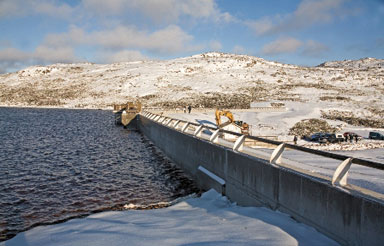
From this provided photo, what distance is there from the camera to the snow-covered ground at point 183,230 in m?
6.17

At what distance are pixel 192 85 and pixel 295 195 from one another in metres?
113

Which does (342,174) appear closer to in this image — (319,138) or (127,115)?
(319,138)

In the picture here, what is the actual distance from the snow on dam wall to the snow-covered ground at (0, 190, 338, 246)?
28 cm

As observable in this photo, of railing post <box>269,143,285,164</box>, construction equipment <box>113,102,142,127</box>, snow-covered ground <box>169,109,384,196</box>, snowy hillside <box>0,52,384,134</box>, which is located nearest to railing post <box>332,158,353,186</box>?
snow-covered ground <box>169,109,384,196</box>

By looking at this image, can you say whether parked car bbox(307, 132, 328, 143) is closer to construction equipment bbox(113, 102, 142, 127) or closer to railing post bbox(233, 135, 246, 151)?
railing post bbox(233, 135, 246, 151)

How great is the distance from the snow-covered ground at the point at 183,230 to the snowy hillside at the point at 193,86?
64849 mm

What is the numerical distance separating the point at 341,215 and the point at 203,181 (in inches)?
322

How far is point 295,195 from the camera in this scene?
7.15 metres

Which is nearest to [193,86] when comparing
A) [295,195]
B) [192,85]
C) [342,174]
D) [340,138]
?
[192,85]

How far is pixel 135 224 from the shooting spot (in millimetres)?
8102

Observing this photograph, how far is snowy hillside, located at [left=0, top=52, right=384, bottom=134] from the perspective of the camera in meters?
92.6

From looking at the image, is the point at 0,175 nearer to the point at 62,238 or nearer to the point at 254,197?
the point at 62,238

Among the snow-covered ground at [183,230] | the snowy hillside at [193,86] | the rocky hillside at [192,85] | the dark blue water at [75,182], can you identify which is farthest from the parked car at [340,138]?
the rocky hillside at [192,85]

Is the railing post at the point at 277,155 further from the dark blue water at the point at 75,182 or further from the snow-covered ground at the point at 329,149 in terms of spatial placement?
the dark blue water at the point at 75,182
